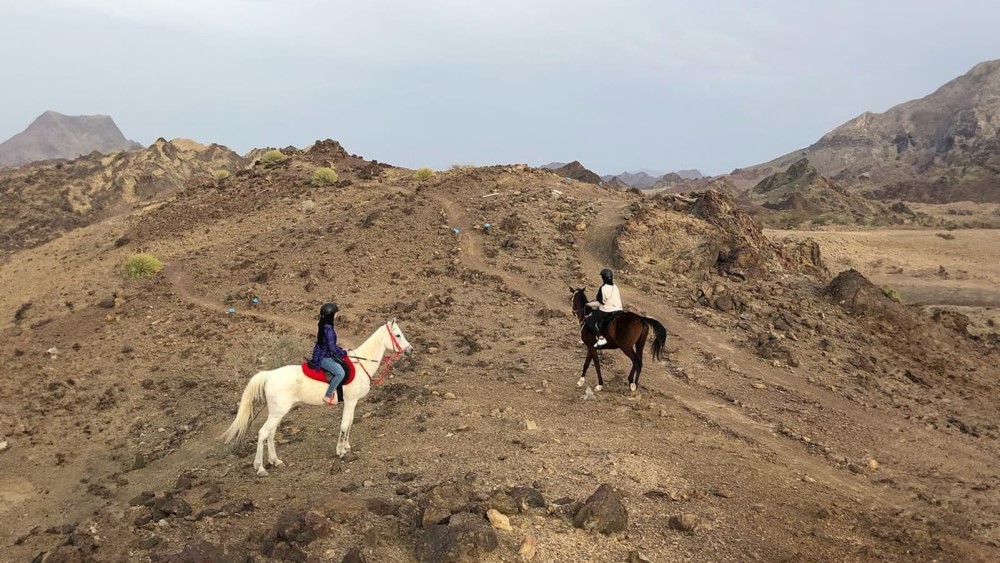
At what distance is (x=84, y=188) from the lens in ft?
172

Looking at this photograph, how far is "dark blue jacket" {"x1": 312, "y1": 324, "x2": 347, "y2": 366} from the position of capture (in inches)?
348

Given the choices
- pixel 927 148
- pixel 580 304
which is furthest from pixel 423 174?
pixel 927 148

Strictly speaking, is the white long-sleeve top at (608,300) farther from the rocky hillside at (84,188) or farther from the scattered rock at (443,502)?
the rocky hillside at (84,188)

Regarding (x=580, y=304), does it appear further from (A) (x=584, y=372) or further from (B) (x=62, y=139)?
(B) (x=62, y=139)

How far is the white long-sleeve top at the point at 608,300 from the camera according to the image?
11.8 m

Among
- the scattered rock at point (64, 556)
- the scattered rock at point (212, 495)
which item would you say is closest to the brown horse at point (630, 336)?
the scattered rock at point (212, 495)

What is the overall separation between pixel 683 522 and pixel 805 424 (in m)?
6.33

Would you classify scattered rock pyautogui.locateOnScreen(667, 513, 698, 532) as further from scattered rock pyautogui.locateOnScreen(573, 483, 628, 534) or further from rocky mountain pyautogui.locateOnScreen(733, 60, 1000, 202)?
rocky mountain pyautogui.locateOnScreen(733, 60, 1000, 202)

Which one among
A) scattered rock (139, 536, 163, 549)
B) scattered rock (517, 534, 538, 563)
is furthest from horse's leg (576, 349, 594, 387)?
scattered rock (139, 536, 163, 549)

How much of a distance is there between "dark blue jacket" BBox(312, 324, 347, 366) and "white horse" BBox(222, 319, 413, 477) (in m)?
0.37

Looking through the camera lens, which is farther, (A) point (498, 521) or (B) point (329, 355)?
(B) point (329, 355)

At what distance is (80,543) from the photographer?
6.73 m

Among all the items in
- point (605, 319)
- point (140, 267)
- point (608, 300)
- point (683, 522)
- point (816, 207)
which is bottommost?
point (683, 522)

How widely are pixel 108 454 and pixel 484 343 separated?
8.92 metres
